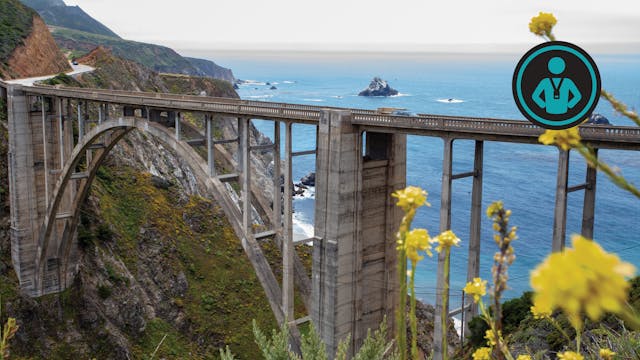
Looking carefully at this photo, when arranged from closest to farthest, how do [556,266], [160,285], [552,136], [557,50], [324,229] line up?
[556,266]
[552,136]
[557,50]
[324,229]
[160,285]

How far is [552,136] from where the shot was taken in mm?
2611

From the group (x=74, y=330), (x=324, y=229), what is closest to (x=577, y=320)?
(x=324, y=229)

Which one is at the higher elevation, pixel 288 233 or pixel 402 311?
pixel 402 311

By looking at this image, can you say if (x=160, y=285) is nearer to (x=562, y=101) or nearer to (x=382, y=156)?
(x=382, y=156)

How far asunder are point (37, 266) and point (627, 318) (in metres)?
41.6

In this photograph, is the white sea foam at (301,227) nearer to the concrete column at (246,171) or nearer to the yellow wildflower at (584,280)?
the concrete column at (246,171)

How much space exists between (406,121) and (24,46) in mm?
47655

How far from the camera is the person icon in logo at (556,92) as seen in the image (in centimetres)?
452

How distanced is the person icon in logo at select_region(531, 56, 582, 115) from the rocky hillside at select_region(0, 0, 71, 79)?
172 feet

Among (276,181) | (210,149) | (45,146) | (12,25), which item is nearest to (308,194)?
(12,25)

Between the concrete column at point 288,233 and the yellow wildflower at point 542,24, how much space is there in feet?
63.4

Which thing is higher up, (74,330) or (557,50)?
(557,50)

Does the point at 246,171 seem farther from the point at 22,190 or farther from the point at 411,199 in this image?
the point at 411,199

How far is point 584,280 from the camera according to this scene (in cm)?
148
